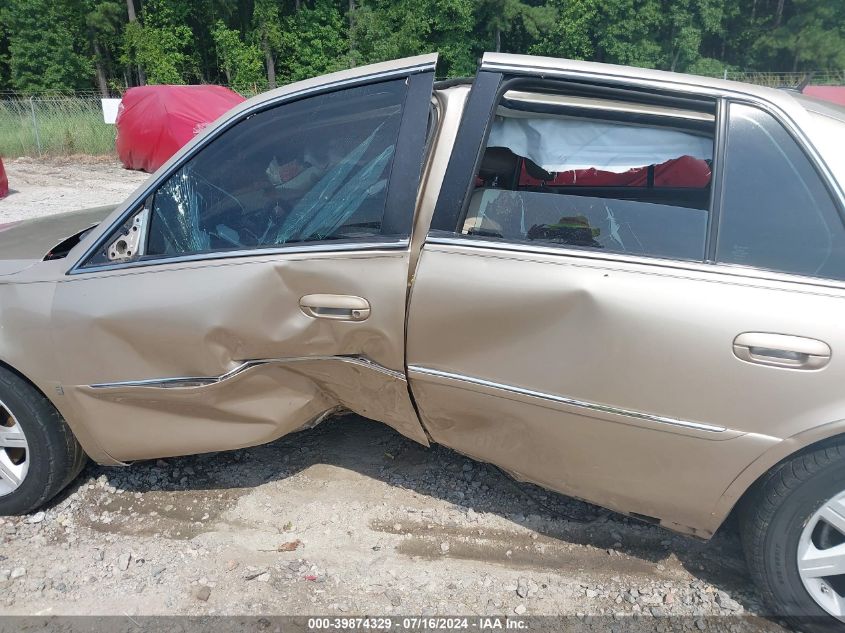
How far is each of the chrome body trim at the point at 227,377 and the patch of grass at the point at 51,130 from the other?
1901cm

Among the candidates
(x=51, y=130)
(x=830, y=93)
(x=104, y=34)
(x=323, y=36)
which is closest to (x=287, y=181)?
(x=830, y=93)

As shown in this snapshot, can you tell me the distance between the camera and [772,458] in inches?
86.8

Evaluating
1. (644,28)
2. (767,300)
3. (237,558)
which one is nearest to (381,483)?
(237,558)

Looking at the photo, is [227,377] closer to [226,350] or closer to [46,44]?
[226,350]

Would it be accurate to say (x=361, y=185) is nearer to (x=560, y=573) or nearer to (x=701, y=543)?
(x=560, y=573)

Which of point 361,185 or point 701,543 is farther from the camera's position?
point 701,543

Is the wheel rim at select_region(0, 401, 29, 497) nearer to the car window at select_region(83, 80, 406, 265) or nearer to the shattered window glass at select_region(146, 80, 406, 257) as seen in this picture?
the car window at select_region(83, 80, 406, 265)

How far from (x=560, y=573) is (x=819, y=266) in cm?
153

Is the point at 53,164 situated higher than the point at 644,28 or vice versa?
the point at 644,28

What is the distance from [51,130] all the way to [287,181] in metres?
19.9

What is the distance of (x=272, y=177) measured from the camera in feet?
8.92

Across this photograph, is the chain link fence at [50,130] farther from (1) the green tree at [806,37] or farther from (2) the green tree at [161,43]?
(1) the green tree at [806,37]

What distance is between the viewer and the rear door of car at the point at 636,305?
7.02 feet

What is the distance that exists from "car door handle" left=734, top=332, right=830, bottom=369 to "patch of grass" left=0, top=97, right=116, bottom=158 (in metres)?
20.5
